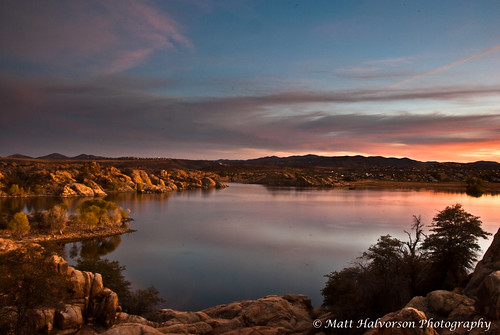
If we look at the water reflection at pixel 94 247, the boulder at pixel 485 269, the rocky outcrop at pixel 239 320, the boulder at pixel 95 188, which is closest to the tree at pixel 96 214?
the water reflection at pixel 94 247

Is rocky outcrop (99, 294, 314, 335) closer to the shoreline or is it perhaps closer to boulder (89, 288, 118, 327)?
boulder (89, 288, 118, 327)

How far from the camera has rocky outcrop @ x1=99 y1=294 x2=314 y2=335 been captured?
46.4ft

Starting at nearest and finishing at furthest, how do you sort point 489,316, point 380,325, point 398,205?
point 380,325 → point 489,316 → point 398,205

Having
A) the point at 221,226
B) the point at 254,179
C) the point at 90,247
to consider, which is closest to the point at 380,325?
the point at 90,247

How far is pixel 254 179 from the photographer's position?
16812 cm

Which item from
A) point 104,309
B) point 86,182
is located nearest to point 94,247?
point 104,309

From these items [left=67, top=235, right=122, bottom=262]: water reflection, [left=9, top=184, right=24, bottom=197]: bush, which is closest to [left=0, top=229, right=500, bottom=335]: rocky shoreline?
[left=67, top=235, right=122, bottom=262]: water reflection

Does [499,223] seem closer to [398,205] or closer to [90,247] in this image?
[398,205]

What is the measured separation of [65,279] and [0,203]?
219 ft

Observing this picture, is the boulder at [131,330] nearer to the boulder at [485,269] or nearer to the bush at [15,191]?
the boulder at [485,269]

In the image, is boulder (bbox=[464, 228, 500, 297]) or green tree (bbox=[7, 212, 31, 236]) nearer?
boulder (bbox=[464, 228, 500, 297])

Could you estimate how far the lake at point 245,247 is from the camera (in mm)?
25422

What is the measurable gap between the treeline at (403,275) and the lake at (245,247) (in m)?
5.14

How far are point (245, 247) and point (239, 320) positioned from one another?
21.4 metres
